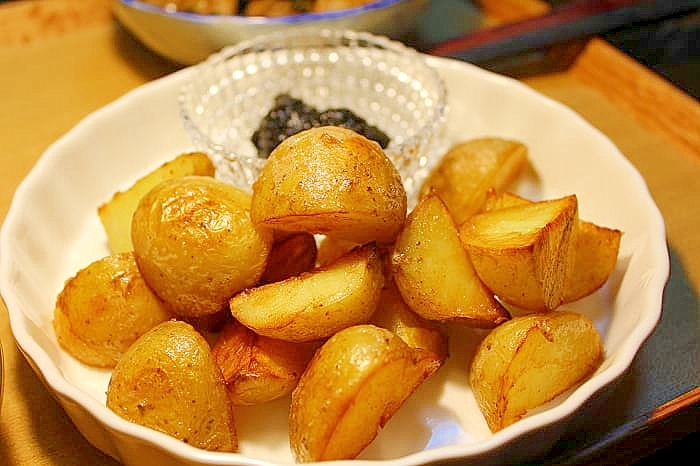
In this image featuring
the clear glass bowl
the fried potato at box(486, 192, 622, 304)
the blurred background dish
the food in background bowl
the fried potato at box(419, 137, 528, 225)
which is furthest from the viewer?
the food in background bowl

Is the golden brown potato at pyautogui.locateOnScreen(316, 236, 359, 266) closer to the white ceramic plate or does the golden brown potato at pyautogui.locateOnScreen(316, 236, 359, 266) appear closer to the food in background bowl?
the white ceramic plate

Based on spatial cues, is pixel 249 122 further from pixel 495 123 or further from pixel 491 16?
pixel 491 16

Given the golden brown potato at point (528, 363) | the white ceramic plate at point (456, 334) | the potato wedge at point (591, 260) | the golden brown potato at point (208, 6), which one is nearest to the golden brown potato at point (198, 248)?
the white ceramic plate at point (456, 334)

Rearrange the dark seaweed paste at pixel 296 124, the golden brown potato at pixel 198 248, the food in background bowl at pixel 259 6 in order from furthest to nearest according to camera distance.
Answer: the food in background bowl at pixel 259 6 → the dark seaweed paste at pixel 296 124 → the golden brown potato at pixel 198 248

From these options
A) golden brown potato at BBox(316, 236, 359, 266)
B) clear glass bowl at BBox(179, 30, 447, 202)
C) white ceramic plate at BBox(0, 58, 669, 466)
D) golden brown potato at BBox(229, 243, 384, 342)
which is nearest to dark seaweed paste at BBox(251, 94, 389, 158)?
clear glass bowl at BBox(179, 30, 447, 202)

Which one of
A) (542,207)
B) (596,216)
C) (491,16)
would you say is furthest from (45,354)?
(491,16)

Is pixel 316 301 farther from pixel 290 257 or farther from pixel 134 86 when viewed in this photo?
pixel 134 86

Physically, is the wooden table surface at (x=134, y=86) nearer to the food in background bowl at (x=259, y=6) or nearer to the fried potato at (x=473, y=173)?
the food in background bowl at (x=259, y=6)
